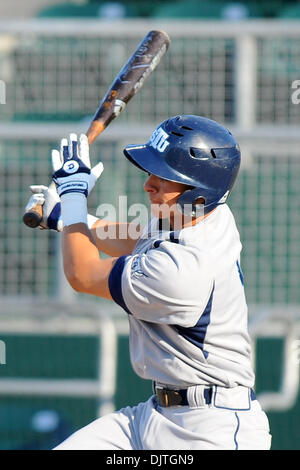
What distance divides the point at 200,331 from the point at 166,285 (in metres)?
0.20

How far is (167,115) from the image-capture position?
520 centimetres

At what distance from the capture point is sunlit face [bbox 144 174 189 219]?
9.26 ft

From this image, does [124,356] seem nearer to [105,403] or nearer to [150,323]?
[105,403]

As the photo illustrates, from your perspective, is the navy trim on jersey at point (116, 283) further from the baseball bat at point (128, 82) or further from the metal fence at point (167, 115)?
the metal fence at point (167, 115)

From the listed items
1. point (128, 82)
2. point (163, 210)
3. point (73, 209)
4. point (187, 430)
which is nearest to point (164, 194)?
point (163, 210)

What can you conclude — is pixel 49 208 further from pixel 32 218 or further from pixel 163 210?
pixel 163 210

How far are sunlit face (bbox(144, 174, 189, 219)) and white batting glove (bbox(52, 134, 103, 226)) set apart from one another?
0.22 m

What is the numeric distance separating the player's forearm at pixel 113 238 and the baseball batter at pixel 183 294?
14.0 inches

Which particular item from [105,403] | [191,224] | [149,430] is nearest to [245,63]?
[105,403]

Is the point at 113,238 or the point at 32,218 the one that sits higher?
the point at 32,218

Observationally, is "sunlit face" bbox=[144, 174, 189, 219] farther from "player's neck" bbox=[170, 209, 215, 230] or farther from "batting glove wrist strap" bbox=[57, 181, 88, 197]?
"batting glove wrist strap" bbox=[57, 181, 88, 197]

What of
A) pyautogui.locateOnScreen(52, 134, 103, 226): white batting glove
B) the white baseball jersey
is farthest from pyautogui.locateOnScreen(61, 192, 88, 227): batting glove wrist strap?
the white baseball jersey

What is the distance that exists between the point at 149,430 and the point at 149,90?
2900mm

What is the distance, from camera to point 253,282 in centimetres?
496
